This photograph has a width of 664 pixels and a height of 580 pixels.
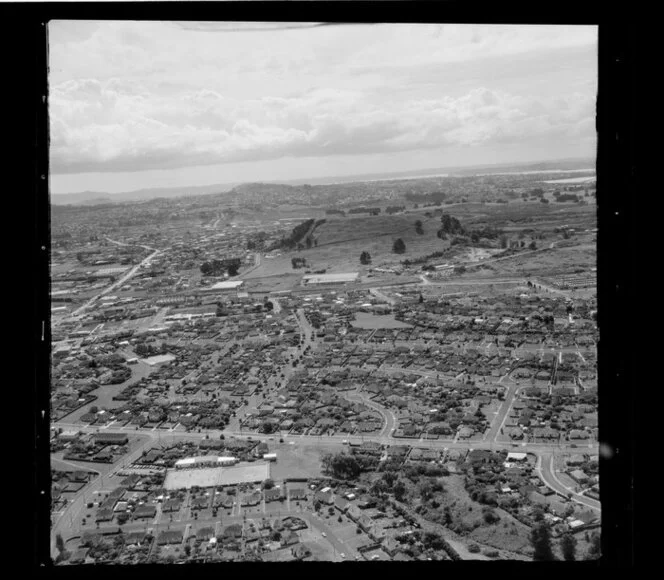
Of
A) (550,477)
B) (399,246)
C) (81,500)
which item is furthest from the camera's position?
(399,246)

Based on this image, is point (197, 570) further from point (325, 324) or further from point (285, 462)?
point (325, 324)

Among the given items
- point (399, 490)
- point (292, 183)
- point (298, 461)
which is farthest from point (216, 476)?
point (292, 183)

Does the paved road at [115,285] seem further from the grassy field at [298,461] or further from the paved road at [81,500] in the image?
the grassy field at [298,461]

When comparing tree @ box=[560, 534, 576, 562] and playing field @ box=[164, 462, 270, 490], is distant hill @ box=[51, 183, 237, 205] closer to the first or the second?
playing field @ box=[164, 462, 270, 490]

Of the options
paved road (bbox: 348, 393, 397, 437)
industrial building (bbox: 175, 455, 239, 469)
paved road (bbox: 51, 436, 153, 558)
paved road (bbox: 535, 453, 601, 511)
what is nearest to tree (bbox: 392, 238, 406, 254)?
paved road (bbox: 348, 393, 397, 437)

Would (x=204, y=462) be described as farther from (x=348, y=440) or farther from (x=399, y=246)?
(x=399, y=246)

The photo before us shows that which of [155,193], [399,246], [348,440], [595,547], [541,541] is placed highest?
[155,193]
